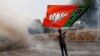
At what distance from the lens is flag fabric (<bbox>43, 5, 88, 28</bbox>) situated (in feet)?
45.9

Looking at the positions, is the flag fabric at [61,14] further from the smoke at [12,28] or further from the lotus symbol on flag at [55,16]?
the smoke at [12,28]

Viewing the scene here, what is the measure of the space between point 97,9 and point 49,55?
94.7ft

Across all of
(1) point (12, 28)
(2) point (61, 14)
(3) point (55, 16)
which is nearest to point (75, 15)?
(2) point (61, 14)

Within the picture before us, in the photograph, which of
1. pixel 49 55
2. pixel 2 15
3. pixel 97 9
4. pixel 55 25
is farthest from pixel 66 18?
pixel 97 9

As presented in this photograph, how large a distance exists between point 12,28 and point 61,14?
9.59 metres

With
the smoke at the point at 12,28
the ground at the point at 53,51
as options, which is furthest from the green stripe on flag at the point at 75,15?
the smoke at the point at 12,28

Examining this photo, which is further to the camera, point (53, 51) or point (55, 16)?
point (53, 51)

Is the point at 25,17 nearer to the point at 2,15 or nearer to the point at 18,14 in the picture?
the point at 18,14

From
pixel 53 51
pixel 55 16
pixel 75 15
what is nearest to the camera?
pixel 55 16

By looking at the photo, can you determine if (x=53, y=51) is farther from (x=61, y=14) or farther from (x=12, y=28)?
(x=61, y=14)

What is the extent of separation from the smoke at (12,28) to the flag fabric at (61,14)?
8901 mm

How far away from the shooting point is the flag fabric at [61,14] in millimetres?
13992

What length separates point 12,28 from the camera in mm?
23266

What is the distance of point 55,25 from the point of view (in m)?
14.0
